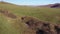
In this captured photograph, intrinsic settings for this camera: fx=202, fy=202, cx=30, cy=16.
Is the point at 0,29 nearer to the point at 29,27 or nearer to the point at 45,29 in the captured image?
the point at 29,27

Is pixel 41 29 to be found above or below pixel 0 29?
below

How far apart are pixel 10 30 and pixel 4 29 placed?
1.06 metres

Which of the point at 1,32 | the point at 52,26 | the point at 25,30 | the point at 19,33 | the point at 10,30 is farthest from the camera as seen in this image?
the point at 52,26

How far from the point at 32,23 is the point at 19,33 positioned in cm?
535

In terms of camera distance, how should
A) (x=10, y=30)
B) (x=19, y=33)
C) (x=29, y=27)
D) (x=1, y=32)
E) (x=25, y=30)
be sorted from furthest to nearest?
(x=29, y=27) < (x=25, y=30) < (x=19, y=33) < (x=10, y=30) < (x=1, y=32)

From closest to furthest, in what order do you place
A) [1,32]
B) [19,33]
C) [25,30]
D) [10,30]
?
[1,32]
[10,30]
[19,33]
[25,30]

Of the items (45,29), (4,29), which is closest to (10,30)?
(4,29)

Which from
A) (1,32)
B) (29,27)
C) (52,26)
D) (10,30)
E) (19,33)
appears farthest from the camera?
(52,26)

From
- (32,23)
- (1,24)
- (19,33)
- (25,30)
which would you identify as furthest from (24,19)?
(1,24)

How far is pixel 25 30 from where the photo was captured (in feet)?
85.5

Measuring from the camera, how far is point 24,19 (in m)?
29.1

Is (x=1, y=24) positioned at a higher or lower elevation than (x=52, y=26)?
higher

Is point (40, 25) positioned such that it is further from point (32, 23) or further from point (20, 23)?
point (20, 23)

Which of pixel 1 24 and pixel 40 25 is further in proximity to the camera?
pixel 40 25
